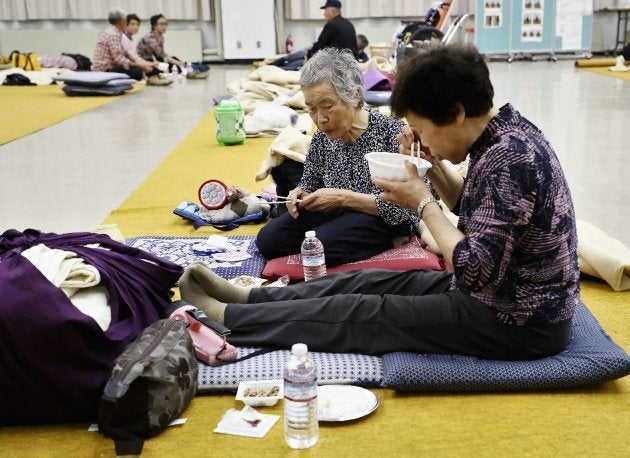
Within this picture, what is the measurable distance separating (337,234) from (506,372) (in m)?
1.28

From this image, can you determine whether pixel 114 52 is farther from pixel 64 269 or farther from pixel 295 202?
pixel 64 269

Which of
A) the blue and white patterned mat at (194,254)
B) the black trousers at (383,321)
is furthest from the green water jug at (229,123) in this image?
the black trousers at (383,321)

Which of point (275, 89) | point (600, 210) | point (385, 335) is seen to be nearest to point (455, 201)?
point (385, 335)

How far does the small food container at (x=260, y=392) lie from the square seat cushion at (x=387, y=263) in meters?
1.10

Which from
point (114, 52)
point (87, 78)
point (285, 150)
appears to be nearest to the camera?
point (285, 150)

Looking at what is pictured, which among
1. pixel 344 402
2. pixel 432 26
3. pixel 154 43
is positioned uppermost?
pixel 432 26

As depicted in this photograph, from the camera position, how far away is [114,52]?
12.4m

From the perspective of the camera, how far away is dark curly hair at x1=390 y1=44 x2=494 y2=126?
6.86ft

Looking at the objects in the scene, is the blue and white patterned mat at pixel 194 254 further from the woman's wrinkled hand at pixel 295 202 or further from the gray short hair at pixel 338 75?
the gray short hair at pixel 338 75

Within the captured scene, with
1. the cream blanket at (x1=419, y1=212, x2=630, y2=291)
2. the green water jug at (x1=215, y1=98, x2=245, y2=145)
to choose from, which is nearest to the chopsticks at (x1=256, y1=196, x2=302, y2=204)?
the cream blanket at (x1=419, y1=212, x2=630, y2=291)

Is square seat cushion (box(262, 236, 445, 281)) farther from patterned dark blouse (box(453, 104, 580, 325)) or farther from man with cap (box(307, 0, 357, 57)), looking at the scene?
man with cap (box(307, 0, 357, 57))

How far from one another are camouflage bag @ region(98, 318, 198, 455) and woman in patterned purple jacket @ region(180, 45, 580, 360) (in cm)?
36

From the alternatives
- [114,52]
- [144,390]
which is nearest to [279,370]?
[144,390]

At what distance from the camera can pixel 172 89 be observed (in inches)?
489
